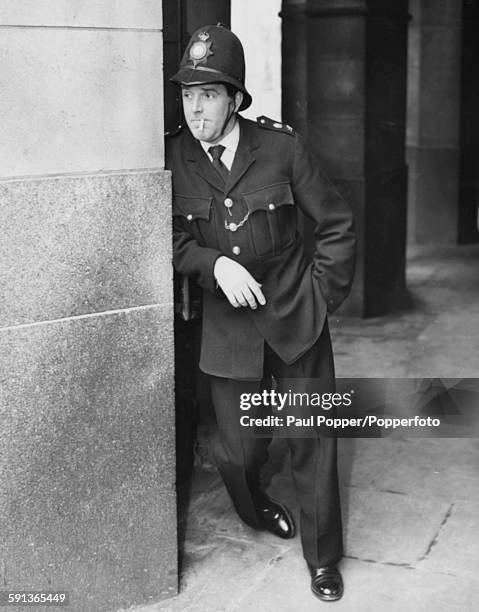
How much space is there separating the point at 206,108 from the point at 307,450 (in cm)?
148

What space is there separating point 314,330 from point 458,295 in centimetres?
630

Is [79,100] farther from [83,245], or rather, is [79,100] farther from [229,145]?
[229,145]

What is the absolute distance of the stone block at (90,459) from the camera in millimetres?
4281

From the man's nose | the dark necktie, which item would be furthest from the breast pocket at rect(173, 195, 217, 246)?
the man's nose

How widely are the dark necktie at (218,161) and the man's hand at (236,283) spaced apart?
1.10 ft

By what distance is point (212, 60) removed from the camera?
4414 mm

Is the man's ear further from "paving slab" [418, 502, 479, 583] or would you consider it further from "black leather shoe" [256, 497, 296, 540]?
"paving slab" [418, 502, 479, 583]

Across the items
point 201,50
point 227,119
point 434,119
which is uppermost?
point 201,50

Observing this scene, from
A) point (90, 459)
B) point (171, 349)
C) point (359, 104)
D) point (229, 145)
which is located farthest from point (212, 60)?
point (359, 104)

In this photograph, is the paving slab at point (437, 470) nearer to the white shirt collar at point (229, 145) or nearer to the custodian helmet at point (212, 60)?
the white shirt collar at point (229, 145)

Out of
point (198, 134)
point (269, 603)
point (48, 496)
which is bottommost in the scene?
point (269, 603)

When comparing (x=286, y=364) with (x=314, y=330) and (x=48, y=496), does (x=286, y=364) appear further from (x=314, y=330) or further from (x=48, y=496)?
(x=48, y=496)

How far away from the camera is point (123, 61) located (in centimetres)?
429

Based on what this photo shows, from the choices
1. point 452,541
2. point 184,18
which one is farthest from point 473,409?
point 184,18
